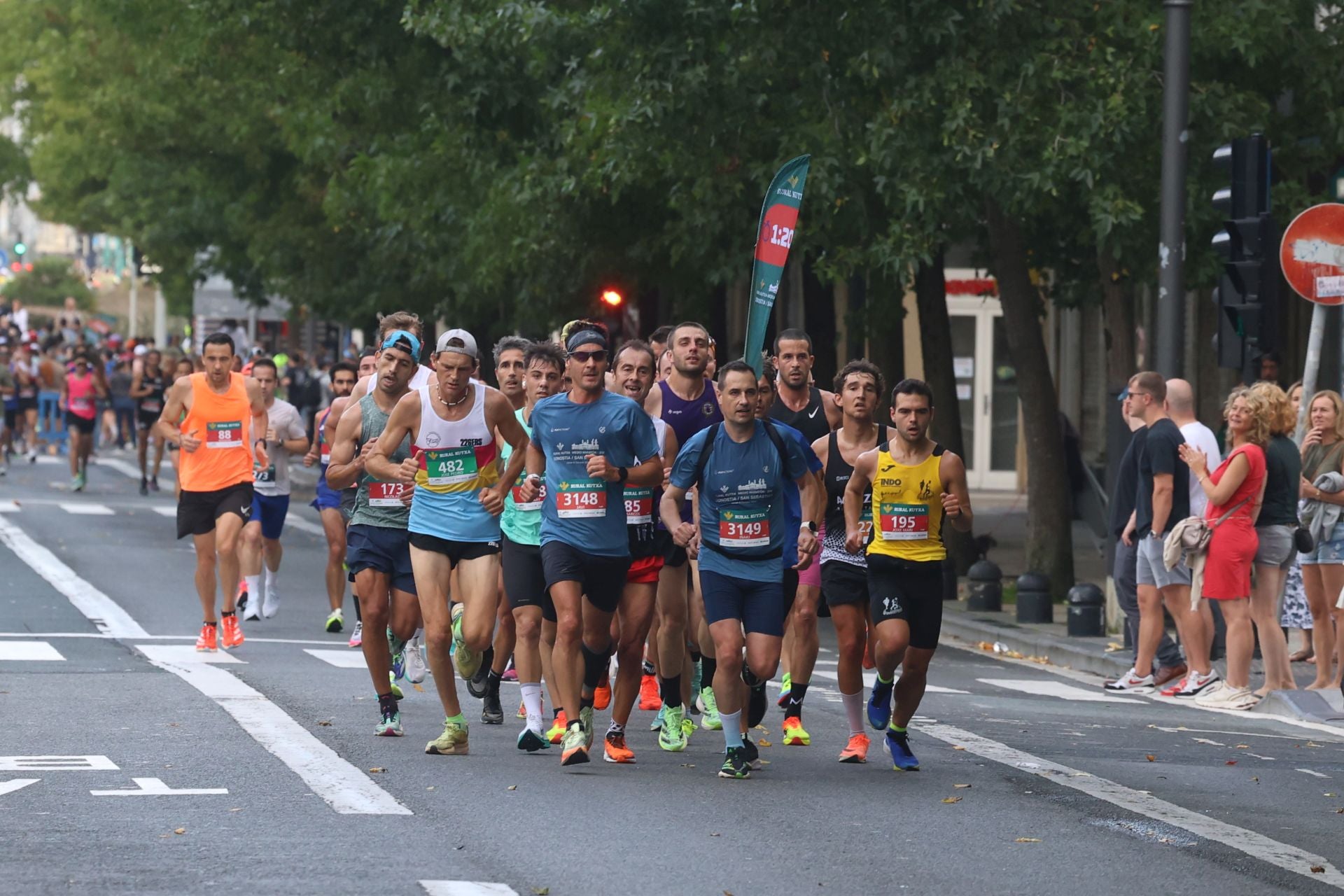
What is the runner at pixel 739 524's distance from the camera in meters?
10.0

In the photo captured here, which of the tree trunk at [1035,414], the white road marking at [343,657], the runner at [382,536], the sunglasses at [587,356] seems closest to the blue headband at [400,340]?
the runner at [382,536]

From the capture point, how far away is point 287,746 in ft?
34.3

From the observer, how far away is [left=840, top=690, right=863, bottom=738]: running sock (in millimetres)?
10680

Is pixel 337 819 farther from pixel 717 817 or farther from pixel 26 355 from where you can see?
pixel 26 355

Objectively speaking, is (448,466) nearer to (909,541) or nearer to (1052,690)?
(909,541)

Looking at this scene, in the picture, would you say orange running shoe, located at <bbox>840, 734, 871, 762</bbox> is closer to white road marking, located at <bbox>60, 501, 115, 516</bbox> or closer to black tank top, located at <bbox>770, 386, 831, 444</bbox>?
black tank top, located at <bbox>770, 386, 831, 444</bbox>

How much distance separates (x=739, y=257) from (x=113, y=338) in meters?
39.1

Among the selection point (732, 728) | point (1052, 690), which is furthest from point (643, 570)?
point (1052, 690)

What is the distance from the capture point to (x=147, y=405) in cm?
3192

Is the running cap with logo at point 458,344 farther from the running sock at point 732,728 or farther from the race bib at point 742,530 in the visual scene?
the running sock at point 732,728

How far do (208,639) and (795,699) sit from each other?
4.92 metres

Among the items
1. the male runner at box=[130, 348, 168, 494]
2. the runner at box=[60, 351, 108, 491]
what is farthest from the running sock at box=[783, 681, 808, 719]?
the runner at box=[60, 351, 108, 491]

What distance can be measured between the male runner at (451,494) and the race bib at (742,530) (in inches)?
39.7

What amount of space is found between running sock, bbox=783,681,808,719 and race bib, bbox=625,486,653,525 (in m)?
1.34
